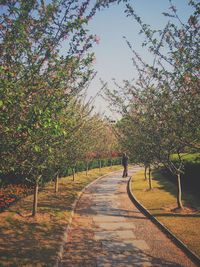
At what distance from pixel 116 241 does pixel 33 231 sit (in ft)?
9.85

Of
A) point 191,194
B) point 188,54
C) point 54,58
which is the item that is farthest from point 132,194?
point 54,58

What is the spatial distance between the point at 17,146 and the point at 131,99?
41.4ft

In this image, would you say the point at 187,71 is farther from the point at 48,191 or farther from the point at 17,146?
the point at 48,191

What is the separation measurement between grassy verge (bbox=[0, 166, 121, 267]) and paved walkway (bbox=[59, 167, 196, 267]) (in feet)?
1.61

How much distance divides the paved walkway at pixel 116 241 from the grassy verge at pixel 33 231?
49 cm

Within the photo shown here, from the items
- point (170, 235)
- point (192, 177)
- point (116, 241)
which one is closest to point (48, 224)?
point (116, 241)

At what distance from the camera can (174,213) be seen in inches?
501

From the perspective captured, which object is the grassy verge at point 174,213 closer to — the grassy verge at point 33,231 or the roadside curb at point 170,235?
the roadside curb at point 170,235

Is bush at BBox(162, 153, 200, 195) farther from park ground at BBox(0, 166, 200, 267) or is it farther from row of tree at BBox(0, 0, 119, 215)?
row of tree at BBox(0, 0, 119, 215)

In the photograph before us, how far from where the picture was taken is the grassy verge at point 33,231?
7848 mm

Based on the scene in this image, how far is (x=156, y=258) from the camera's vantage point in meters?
8.07

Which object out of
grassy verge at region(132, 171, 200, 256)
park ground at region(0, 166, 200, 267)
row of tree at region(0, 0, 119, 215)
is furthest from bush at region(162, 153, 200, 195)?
row of tree at region(0, 0, 119, 215)

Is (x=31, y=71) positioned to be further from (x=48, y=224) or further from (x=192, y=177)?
(x=192, y=177)

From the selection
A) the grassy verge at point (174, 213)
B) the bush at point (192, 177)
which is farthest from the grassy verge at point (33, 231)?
the bush at point (192, 177)
